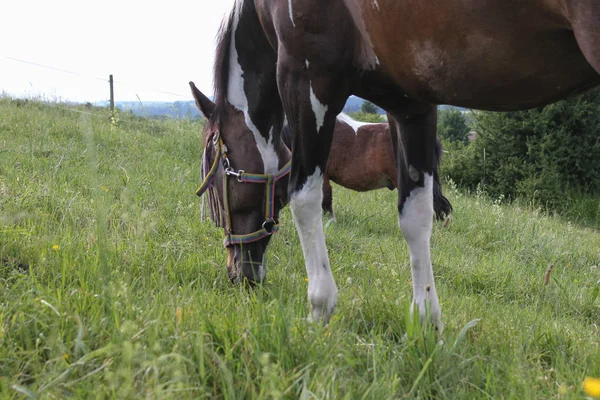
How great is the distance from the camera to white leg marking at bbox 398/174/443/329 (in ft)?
7.43

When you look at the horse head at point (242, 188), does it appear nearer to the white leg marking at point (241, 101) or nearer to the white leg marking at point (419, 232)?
the white leg marking at point (241, 101)

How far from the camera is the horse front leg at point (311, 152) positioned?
2.07m

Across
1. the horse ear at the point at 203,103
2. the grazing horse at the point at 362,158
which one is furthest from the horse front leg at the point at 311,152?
the grazing horse at the point at 362,158

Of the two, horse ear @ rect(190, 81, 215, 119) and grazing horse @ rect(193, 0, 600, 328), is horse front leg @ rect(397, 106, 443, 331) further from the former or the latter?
horse ear @ rect(190, 81, 215, 119)

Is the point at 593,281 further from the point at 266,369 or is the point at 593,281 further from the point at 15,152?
the point at 15,152

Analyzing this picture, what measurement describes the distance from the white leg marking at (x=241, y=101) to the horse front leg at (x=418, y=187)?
0.81 metres

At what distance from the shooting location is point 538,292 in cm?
335

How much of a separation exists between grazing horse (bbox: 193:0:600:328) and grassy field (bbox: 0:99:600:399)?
24cm

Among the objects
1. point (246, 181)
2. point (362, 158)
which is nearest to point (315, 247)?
point (246, 181)

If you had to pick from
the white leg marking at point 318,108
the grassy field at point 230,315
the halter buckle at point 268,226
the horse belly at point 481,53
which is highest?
the horse belly at point 481,53

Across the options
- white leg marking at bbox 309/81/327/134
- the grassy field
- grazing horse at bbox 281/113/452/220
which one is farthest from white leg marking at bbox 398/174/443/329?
grazing horse at bbox 281/113/452/220

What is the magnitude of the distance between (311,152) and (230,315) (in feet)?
2.77

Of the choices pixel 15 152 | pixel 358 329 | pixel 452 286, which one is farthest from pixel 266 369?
pixel 15 152

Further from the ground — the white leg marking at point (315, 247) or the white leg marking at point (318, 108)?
the white leg marking at point (318, 108)
